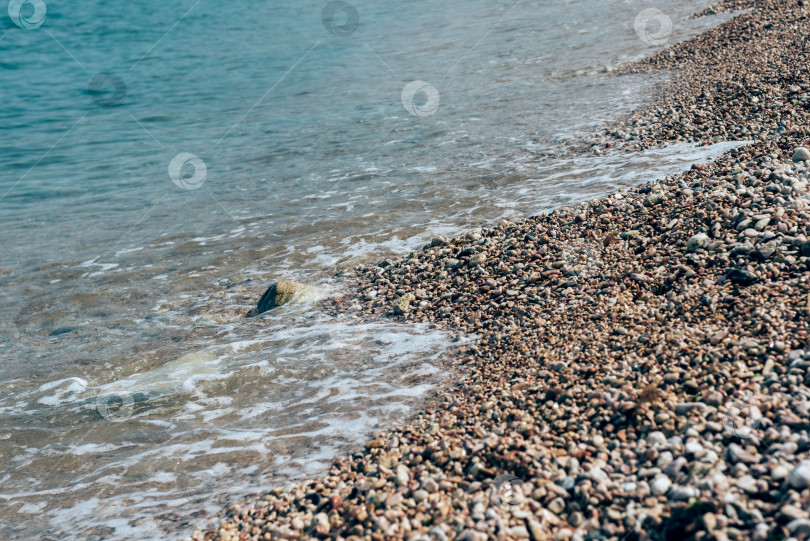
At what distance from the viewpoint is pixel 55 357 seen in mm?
7090

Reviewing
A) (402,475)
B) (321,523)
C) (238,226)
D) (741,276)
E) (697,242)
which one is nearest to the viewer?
(321,523)

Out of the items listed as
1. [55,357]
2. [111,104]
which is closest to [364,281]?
[55,357]

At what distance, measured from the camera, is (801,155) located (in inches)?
256

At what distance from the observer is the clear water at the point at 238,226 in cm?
497

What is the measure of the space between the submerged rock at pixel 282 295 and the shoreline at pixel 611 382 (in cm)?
59

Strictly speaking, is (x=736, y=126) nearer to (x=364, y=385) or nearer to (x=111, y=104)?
(x=364, y=385)

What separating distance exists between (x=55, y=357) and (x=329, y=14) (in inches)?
1132

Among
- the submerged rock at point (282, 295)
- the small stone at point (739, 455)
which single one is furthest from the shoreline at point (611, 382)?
the submerged rock at point (282, 295)

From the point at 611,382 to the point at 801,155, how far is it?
4101 mm

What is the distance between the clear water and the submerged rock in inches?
7.5

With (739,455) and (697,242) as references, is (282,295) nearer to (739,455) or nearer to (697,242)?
(697,242)

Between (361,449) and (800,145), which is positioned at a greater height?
(800,145)

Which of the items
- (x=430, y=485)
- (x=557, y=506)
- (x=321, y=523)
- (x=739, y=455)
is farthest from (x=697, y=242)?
(x=321, y=523)

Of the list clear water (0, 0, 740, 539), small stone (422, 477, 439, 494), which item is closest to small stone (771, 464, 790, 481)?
small stone (422, 477, 439, 494)
